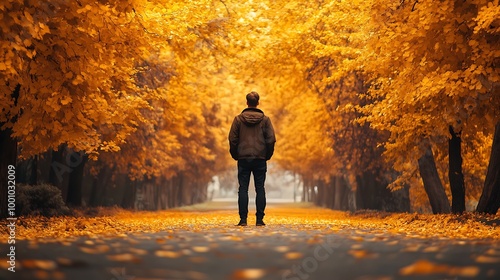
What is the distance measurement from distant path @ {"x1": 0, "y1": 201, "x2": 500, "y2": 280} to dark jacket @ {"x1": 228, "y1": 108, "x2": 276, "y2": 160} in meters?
4.62

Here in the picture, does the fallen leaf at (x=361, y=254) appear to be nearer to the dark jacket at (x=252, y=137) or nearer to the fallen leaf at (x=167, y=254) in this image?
the fallen leaf at (x=167, y=254)

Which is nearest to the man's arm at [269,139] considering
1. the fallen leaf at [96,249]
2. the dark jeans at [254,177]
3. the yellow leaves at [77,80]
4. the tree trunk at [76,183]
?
the dark jeans at [254,177]

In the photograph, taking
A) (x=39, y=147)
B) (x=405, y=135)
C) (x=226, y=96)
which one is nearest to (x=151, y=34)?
(x=39, y=147)

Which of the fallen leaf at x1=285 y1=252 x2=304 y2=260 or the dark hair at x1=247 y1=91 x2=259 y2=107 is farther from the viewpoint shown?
the dark hair at x1=247 y1=91 x2=259 y2=107

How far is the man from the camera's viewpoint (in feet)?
48.0

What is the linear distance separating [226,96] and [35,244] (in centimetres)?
4258

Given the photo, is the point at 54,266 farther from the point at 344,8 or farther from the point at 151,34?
the point at 344,8

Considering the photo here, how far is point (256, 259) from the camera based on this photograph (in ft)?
25.9

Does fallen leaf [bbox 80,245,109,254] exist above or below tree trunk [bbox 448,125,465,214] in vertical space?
below

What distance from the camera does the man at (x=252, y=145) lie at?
48.0ft

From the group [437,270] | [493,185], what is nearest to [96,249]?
[437,270]

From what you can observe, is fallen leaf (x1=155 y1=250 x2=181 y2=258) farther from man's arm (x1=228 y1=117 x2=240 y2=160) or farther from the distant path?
man's arm (x1=228 y1=117 x2=240 y2=160)

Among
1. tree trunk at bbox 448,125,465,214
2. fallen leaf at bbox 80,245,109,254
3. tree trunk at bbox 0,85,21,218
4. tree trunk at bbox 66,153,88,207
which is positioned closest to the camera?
fallen leaf at bbox 80,245,109,254

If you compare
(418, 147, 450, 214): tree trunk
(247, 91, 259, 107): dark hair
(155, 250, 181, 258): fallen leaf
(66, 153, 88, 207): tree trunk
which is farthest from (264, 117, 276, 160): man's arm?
(66, 153, 88, 207): tree trunk
